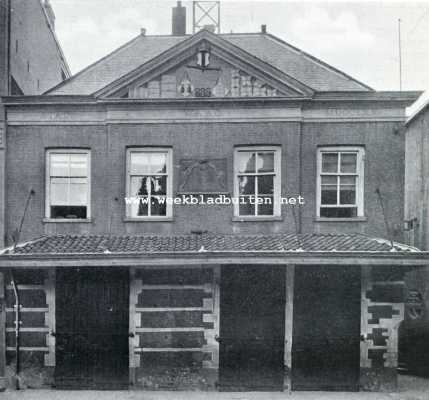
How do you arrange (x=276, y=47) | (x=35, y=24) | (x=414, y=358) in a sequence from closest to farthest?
(x=414, y=358) < (x=276, y=47) < (x=35, y=24)

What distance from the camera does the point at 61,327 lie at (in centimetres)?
1316

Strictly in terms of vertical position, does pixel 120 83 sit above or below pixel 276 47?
below

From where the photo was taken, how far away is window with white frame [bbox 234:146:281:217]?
14.6 meters

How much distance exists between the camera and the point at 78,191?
14.8m

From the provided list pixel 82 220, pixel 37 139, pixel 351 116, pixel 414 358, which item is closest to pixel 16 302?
pixel 82 220

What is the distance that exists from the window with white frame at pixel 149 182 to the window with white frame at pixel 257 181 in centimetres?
187

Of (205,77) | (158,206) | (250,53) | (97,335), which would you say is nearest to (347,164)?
(250,53)

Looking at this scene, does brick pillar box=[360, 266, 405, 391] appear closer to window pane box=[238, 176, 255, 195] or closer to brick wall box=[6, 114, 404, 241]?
brick wall box=[6, 114, 404, 241]

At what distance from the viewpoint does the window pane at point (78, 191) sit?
14.7 m

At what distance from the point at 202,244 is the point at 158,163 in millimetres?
2914

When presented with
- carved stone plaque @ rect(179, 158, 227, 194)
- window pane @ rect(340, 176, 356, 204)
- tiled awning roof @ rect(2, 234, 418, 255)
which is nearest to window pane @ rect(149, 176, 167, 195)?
carved stone plaque @ rect(179, 158, 227, 194)

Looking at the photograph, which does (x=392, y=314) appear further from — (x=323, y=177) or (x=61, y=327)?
(x=61, y=327)

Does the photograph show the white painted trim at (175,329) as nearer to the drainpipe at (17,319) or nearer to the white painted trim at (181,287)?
the white painted trim at (181,287)

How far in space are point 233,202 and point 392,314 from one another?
481cm
